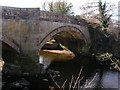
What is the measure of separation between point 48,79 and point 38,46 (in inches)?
114

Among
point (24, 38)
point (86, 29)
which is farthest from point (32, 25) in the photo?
point (86, 29)

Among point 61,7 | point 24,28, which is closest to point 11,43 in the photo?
point 24,28

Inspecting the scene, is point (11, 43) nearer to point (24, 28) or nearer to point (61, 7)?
point (24, 28)

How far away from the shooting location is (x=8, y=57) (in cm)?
1620

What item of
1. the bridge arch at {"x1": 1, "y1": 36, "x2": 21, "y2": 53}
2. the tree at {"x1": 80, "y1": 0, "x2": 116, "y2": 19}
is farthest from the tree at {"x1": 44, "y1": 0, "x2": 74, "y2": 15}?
the bridge arch at {"x1": 1, "y1": 36, "x2": 21, "y2": 53}

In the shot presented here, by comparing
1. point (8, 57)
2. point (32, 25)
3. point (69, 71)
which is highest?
point (32, 25)

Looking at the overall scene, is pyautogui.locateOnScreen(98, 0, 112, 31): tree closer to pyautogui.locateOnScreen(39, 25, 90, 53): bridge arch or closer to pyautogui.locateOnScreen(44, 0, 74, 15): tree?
pyautogui.locateOnScreen(39, 25, 90, 53): bridge arch

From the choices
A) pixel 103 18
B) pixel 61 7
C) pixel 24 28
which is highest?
pixel 61 7

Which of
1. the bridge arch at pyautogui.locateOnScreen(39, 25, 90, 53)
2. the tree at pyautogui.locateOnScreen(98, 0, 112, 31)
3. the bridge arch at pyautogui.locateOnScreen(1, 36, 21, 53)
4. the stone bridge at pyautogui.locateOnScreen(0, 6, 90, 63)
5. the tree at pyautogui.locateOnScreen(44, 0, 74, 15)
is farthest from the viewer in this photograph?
the tree at pyautogui.locateOnScreen(44, 0, 74, 15)

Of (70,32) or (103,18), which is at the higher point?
(103,18)

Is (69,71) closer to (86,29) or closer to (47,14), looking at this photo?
(47,14)

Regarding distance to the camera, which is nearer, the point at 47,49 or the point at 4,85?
the point at 4,85

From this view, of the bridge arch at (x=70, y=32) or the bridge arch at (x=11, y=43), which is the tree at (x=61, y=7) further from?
the bridge arch at (x=11, y=43)

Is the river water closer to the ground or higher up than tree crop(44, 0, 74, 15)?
closer to the ground
